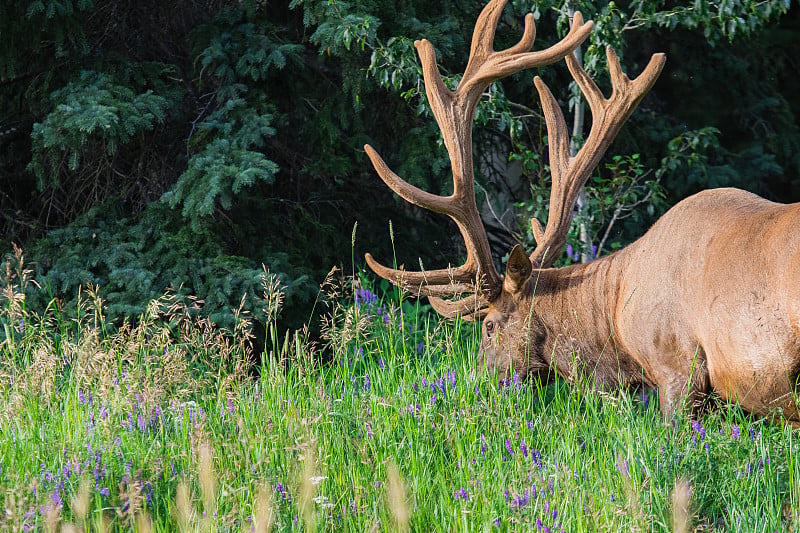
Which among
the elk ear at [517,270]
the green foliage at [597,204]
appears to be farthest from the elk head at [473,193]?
the green foliage at [597,204]

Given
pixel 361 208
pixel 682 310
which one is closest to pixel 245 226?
pixel 361 208

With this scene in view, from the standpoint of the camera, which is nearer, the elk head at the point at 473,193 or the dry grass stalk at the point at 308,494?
the dry grass stalk at the point at 308,494

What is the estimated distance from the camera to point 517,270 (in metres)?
4.56

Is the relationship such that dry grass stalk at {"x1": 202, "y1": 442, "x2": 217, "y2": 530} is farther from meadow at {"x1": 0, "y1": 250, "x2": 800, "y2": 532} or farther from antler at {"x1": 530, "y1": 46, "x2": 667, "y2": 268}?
antler at {"x1": 530, "y1": 46, "x2": 667, "y2": 268}

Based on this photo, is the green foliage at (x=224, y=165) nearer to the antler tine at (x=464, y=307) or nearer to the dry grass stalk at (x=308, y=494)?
the antler tine at (x=464, y=307)

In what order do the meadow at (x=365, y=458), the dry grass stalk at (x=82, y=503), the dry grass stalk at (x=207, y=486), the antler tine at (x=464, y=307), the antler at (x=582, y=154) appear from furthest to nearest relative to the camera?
the antler at (x=582, y=154) → the antler tine at (x=464, y=307) → the meadow at (x=365, y=458) → the dry grass stalk at (x=207, y=486) → the dry grass stalk at (x=82, y=503)

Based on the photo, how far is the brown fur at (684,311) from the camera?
11.9ft

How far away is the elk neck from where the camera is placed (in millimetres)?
4516

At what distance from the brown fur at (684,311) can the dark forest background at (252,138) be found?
1343 millimetres

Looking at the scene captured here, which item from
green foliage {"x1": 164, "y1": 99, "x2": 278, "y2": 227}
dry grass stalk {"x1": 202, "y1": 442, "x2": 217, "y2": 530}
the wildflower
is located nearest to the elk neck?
the wildflower

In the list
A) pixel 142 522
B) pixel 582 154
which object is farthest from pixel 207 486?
pixel 582 154

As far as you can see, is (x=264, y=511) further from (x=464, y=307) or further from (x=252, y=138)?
(x=252, y=138)

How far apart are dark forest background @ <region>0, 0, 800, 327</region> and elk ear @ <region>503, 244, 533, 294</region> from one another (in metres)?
1.19

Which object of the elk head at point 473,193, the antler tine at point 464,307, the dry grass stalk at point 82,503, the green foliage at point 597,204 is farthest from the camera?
the green foliage at point 597,204
